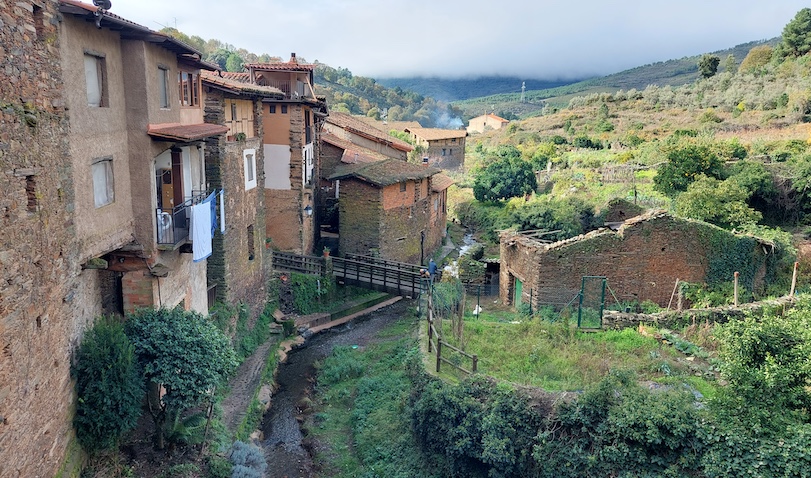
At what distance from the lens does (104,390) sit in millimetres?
10719

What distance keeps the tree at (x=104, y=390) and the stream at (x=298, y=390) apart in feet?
14.7

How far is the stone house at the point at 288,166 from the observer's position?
25734mm

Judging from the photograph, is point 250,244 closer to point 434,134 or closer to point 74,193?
point 74,193

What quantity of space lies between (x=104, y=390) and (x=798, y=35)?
70.2 metres

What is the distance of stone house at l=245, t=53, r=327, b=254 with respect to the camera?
25.7m

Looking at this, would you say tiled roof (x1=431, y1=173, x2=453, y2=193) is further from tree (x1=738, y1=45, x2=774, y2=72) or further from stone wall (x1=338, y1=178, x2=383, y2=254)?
tree (x1=738, y1=45, x2=774, y2=72)

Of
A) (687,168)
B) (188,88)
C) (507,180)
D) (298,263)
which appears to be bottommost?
(298,263)

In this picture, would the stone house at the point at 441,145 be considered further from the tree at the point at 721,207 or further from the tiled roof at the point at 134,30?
the tiled roof at the point at 134,30

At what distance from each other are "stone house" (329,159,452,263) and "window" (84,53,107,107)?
15.4 meters

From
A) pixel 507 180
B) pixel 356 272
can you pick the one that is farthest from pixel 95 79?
pixel 507 180

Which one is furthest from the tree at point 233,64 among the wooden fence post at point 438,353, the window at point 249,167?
the wooden fence post at point 438,353

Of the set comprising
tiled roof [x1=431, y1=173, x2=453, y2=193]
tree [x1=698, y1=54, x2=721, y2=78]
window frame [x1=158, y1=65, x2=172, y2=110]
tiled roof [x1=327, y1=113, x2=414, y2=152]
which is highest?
tree [x1=698, y1=54, x2=721, y2=78]

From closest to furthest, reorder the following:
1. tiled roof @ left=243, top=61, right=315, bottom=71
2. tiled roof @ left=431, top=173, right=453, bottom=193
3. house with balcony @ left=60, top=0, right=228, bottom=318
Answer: house with balcony @ left=60, top=0, right=228, bottom=318
tiled roof @ left=243, top=61, right=315, bottom=71
tiled roof @ left=431, top=173, right=453, bottom=193

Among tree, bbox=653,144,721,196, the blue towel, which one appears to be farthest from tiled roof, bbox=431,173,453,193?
the blue towel
